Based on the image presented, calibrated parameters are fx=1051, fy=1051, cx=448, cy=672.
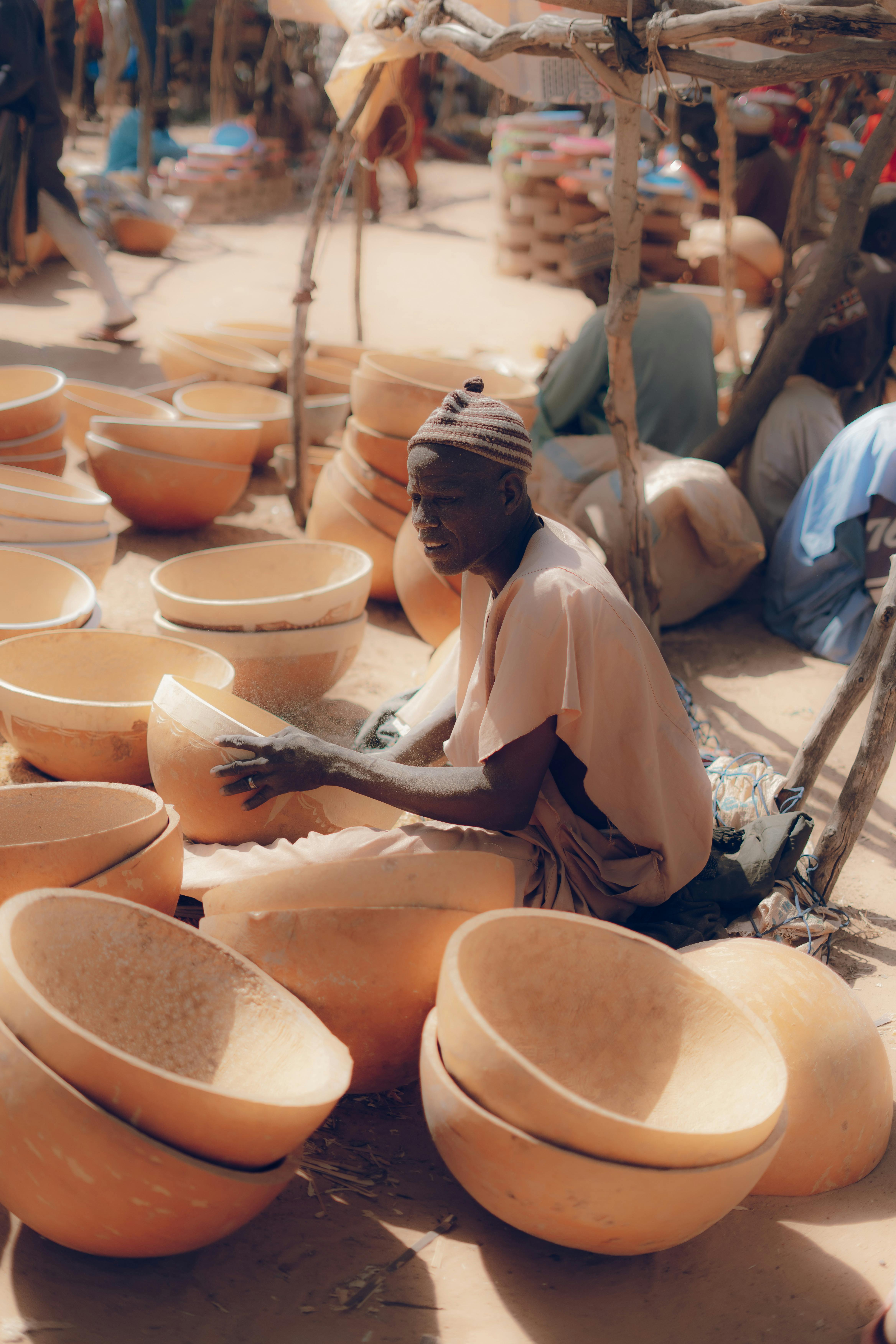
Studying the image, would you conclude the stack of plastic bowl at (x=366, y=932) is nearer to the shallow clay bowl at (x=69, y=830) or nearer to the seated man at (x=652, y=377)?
the shallow clay bowl at (x=69, y=830)

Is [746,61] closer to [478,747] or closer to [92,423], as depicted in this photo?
[478,747]

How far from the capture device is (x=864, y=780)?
2.58 metres

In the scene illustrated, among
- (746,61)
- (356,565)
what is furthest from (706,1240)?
(746,61)

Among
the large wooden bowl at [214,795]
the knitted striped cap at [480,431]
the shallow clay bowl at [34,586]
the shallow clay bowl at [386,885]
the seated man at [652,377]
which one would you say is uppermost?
the knitted striped cap at [480,431]

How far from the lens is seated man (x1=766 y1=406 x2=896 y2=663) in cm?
419

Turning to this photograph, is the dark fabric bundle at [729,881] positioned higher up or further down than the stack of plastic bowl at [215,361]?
further down

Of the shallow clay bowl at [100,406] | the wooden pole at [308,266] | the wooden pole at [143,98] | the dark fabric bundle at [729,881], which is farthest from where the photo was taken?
the wooden pole at [143,98]

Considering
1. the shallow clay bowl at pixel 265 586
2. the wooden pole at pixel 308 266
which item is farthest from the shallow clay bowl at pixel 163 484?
the shallow clay bowl at pixel 265 586

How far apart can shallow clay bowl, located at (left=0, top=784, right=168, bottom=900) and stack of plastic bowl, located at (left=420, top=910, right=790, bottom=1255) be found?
2.27 feet

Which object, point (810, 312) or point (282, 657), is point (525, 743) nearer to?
point (282, 657)

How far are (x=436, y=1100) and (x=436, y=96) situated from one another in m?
21.7

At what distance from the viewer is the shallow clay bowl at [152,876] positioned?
6.39 feet

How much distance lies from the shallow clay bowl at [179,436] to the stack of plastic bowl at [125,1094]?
3158mm

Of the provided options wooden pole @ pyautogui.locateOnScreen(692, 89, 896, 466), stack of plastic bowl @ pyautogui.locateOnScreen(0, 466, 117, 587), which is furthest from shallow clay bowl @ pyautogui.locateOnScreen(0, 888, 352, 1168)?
wooden pole @ pyautogui.locateOnScreen(692, 89, 896, 466)
